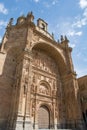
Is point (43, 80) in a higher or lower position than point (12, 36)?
lower

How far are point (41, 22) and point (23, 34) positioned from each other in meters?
9.12

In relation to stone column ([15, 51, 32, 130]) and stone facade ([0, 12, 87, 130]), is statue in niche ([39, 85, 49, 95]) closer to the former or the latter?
stone facade ([0, 12, 87, 130])

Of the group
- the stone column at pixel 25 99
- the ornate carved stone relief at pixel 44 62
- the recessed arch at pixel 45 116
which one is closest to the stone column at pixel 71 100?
the ornate carved stone relief at pixel 44 62

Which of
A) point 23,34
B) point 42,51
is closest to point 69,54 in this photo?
point 42,51

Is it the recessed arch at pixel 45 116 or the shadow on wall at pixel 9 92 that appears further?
the recessed arch at pixel 45 116

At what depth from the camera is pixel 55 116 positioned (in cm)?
1420

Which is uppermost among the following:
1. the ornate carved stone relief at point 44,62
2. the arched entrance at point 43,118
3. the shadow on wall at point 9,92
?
the ornate carved stone relief at point 44,62

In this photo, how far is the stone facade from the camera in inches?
415

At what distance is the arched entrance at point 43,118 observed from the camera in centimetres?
1255

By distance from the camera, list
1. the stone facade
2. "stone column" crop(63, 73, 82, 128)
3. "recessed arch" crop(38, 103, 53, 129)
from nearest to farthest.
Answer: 1. the stone facade
2. "recessed arch" crop(38, 103, 53, 129)
3. "stone column" crop(63, 73, 82, 128)

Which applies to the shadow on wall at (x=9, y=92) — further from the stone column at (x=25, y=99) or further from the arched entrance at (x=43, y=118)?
the arched entrance at (x=43, y=118)

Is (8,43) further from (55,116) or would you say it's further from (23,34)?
(55,116)

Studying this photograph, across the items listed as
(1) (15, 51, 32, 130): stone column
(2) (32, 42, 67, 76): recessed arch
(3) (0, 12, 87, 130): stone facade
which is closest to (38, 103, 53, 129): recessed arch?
(3) (0, 12, 87, 130): stone facade

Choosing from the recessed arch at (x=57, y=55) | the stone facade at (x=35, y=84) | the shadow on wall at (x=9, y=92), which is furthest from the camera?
the recessed arch at (x=57, y=55)
